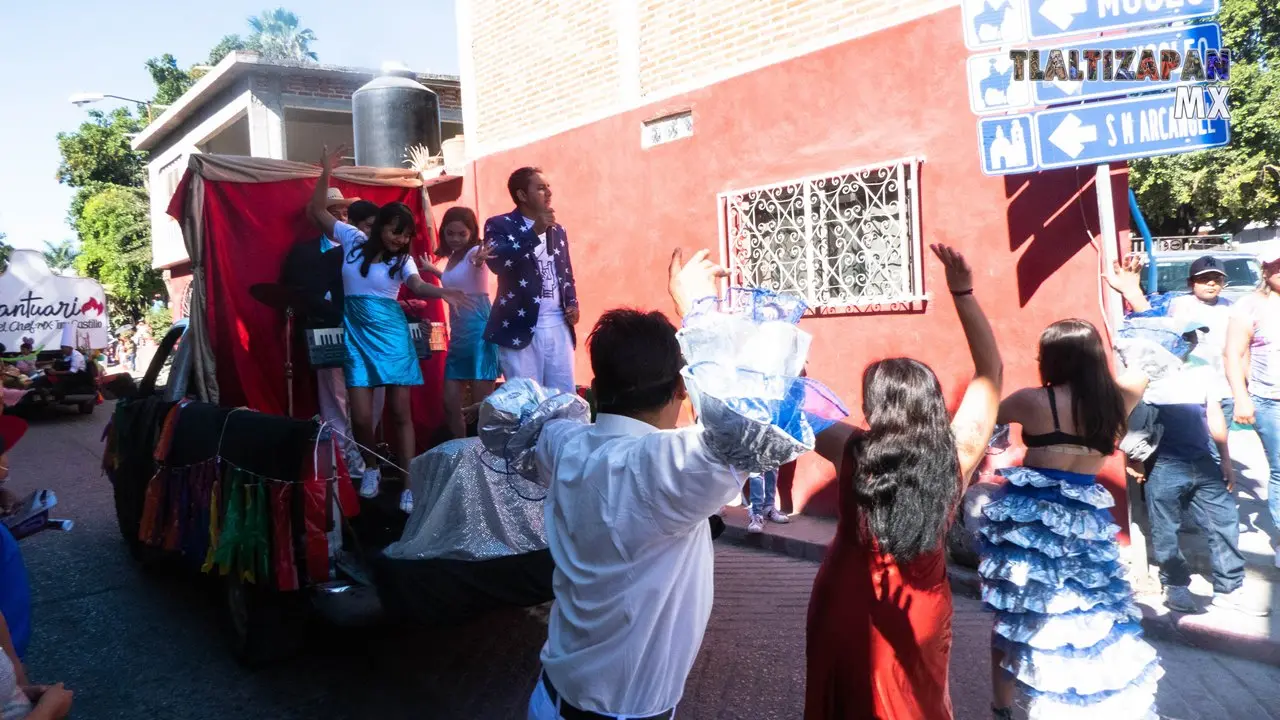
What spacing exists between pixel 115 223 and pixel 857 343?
28.8 meters

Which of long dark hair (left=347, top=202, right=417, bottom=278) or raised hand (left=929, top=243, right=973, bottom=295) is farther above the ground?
long dark hair (left=347, top=202, right=417, bottom=278)

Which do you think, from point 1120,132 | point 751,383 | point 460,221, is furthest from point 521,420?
point 1120,132

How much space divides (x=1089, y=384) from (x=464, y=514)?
2432 mm

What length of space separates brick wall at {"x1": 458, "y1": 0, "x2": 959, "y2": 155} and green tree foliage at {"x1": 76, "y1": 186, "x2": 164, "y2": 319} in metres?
22.4

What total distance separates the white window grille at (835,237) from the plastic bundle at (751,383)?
441 cm

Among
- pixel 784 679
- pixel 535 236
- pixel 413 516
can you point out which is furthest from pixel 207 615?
pixel 784 679

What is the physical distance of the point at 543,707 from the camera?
200 cm

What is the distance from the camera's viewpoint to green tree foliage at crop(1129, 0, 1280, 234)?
758 inches

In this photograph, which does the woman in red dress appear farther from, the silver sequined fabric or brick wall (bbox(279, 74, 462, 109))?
brick wall (bbox(279, 74, 462, 109))

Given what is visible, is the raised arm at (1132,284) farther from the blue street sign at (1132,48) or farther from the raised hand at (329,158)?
the raised hand at (329,158)

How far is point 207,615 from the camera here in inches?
207

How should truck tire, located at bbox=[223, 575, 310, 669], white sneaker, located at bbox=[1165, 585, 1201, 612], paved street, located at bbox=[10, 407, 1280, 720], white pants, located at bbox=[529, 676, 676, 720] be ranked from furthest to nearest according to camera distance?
white sneaker, located at bbox=[1165, 585, 1201, 612] → truck tire, located at bbox=[223, 575, 310, 669] → paved street, located at bbox=[10, 407, 1280, 720] → white pants, located at bbox=[529, 676, 676, 720]

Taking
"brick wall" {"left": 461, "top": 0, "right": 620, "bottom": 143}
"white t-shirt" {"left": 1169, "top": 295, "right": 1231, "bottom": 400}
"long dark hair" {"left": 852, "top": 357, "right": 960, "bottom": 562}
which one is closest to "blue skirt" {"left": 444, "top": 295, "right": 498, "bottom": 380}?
"long dark hair" {"left": 852, "top": 357, "right": 960, "bottom": 562}

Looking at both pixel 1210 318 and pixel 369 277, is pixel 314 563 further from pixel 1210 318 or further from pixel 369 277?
pixel 1210 318
